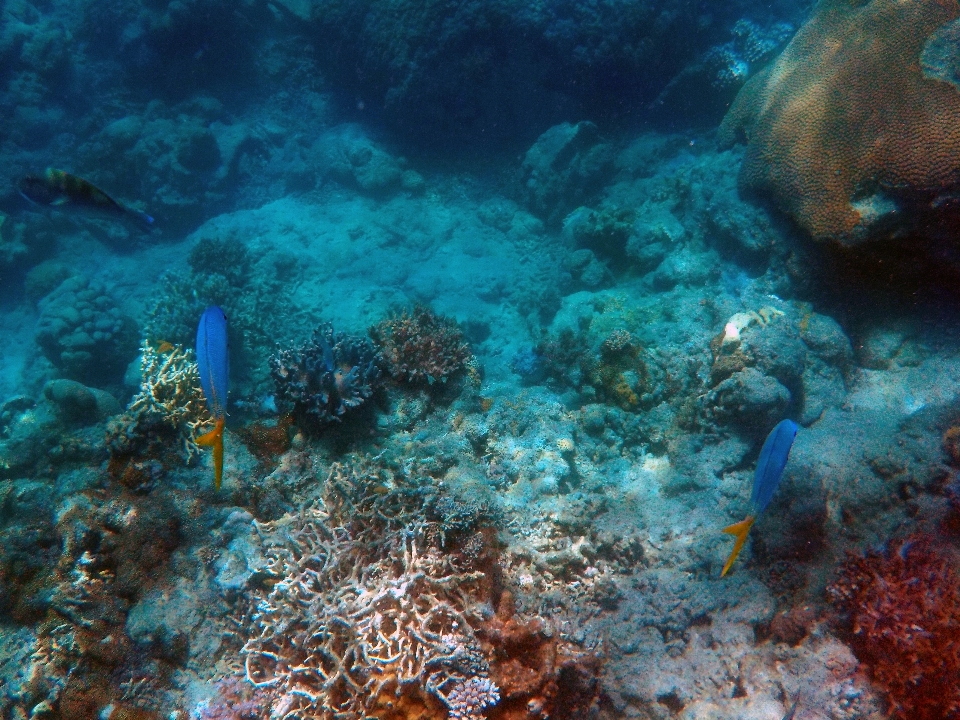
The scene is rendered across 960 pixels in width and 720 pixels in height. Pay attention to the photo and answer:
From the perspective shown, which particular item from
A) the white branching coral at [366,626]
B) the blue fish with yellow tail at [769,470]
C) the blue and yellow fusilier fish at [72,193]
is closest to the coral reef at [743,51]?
the blue fish with yellow tail at [769,470]

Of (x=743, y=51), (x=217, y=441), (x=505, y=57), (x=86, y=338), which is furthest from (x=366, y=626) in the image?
(x=743, y=51)

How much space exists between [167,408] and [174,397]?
0.21 metres

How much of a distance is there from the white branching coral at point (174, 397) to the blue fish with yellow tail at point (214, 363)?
7.31 feet

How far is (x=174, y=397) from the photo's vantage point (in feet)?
13.9

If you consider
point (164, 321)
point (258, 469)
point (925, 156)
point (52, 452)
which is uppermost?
point (925, 156)

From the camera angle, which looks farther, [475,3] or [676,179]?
[475,3]

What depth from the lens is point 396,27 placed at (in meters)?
9.75

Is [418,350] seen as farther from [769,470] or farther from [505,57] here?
[505,57]

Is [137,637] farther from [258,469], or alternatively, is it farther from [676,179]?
[676,179]

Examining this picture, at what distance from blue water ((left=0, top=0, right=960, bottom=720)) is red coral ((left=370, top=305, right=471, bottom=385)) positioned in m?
0.03

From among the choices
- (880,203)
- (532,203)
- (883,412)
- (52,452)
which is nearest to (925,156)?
(880,203)

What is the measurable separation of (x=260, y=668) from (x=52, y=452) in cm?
245

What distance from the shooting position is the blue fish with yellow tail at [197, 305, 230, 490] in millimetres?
1858

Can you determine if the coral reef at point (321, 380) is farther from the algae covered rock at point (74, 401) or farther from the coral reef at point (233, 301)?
the coral reef at point (233, 301)
